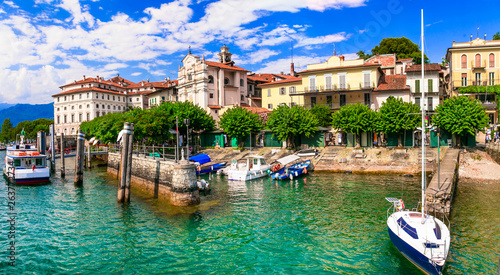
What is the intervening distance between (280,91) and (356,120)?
76.6 ft

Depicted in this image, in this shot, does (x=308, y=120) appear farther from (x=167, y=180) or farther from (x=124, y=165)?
(x=124, y=165)

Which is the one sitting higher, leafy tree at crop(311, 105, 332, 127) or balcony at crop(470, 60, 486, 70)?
balcony at crop(470, 60, 486, 70)

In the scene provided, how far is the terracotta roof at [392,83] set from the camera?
49.9 meters

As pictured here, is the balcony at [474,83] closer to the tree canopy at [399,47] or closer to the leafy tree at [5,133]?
the tree canopy at [399,47]

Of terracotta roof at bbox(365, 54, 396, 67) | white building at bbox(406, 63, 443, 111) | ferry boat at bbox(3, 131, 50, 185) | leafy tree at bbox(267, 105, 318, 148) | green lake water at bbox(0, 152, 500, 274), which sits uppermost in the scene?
terracotta roof at bbox(365, 54, 396, 67)

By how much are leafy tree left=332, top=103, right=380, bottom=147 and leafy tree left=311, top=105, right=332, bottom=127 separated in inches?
245

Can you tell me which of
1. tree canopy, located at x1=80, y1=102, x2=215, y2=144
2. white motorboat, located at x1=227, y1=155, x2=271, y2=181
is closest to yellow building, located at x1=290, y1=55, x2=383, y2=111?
tree canopy, located at x1=80, y1=102, x2=215, y2=144

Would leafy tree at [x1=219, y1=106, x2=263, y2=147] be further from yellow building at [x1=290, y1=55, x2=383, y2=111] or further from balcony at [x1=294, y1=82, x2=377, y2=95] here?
balcony at [x1=294, y1=82, x2=377, y2=95]

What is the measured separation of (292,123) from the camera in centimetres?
4456

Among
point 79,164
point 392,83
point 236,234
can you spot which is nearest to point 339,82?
point 392,83

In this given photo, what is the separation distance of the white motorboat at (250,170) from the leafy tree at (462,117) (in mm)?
22040

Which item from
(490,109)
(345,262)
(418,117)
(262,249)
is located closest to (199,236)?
(262,249)

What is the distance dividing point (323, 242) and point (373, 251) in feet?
7.79

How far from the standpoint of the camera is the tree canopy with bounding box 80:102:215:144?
143ft
